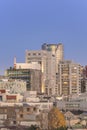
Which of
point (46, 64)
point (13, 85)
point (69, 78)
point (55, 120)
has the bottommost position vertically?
point (55, 120)

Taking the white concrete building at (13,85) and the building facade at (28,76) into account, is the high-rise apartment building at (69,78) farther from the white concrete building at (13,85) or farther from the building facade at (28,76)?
the white concrete building at (13,85)

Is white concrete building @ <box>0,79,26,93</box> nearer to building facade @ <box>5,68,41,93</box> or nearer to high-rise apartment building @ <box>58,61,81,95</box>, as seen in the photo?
building facade @ <box>5,68,41,93</box>

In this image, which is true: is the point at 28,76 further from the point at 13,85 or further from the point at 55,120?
the point at 55,120

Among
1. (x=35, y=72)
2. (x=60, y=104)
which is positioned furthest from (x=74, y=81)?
(x=60, y=104)

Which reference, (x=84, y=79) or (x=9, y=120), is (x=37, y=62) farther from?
(x=9, y=120)

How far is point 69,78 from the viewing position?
164125 mm

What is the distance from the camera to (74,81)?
16288cm

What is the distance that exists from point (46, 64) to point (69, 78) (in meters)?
4.86

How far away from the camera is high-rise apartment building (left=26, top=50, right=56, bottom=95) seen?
158 m

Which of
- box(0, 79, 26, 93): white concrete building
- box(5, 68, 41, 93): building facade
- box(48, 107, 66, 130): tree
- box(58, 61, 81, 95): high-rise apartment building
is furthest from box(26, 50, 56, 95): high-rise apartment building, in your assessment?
box(48, 107, 66, 130): tree

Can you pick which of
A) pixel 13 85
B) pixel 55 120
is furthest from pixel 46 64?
pixel 55 120

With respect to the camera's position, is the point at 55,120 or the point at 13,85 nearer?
the point at 55,120

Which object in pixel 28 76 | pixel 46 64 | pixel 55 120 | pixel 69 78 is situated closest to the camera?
pixel 55 120

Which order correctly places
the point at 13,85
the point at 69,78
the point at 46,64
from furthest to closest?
the point at 69,78, the point at 46,64, the point at 13,85
